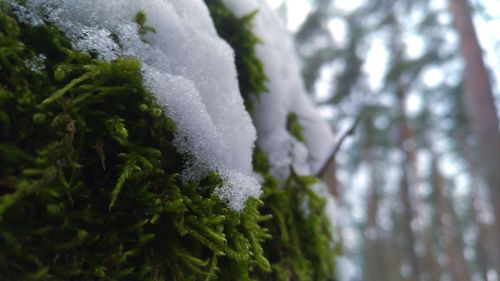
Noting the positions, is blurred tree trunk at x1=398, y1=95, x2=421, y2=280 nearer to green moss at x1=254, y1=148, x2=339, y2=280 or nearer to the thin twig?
the thin twig

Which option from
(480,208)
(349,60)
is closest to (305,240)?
(349,60)

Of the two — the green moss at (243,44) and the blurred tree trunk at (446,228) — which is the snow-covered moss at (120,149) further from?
the blurred tree trunk at (446,228)

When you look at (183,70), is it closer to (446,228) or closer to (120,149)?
(120,149)

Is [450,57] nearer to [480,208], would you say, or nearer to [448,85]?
[448,85]

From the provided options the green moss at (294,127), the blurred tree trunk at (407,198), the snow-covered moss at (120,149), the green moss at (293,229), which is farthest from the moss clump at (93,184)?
the blurred tree trunk at (407,198)

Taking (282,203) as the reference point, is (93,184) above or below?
above

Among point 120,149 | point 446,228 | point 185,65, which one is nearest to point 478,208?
point 446,228

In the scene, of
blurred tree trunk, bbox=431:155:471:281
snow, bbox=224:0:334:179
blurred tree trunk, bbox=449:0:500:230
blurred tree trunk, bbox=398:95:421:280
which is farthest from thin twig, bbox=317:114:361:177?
blurred tree trunk, bbox=431:155:471:281
